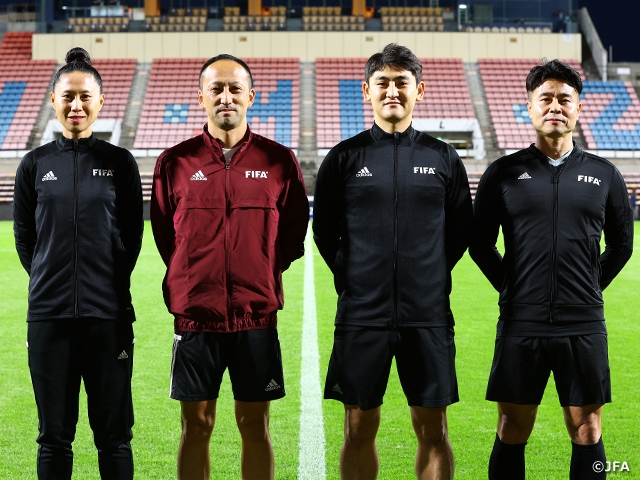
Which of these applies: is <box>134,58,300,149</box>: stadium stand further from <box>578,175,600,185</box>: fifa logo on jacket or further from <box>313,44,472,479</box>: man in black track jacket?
<box>578,175,600,185</box>: fifa logo on jacket

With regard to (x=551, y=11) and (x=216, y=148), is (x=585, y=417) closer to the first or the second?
(x=216, y=148)

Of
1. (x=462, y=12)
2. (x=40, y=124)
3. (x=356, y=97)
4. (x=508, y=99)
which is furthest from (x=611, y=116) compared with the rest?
(x=40, y=124)

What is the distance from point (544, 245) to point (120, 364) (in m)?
1.66

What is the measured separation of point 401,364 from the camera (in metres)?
3.08

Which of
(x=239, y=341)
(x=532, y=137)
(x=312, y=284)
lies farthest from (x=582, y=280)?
(x=532, y=137)

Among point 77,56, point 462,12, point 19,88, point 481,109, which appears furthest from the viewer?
point 462,12

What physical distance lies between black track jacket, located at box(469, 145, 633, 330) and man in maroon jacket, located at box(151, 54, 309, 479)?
0.91m

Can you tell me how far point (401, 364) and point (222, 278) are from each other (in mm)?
754

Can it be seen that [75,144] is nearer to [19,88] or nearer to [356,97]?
[356,97]

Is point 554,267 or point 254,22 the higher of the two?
point 254,22

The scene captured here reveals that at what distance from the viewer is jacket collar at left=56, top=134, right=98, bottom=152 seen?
3139 millimetres

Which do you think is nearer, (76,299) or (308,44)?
(76,299)

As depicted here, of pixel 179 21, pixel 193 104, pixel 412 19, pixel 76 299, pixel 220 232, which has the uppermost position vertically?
pixel 179 21

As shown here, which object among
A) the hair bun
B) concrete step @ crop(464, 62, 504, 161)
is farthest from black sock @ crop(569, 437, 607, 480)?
concrete step @ crop(464, 62, 504, 161)
